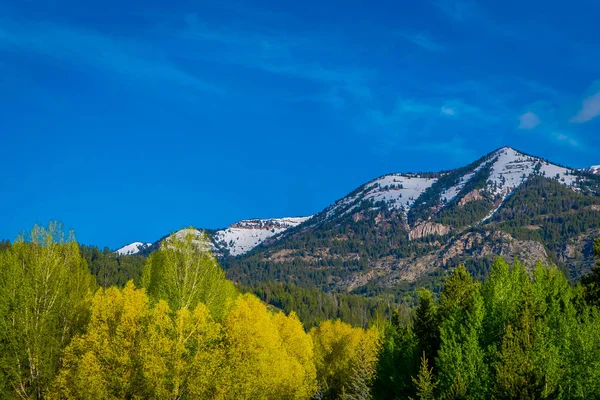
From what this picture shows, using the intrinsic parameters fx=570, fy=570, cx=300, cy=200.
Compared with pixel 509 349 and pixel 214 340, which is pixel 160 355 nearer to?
pixel 214 340

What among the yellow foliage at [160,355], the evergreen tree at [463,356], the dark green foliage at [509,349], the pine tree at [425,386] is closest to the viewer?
the dark green foliage at [509,349]

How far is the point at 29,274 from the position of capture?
61.2 meters

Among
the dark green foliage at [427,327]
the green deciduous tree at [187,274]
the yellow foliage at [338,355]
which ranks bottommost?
the yellow foliage at [338,355]

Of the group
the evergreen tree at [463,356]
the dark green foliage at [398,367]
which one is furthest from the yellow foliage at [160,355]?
the evergreen tree at [463,356]

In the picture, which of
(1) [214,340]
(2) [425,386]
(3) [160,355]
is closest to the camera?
(2) [425,386]

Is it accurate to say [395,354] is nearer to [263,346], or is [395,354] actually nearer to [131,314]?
[263,346]

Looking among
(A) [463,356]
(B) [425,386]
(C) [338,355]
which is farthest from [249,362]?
(C) [338,355]

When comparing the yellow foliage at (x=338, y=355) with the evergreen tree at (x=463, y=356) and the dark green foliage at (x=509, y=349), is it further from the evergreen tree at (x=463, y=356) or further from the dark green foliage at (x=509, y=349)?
the evergreen tree at (x=463, y=356)

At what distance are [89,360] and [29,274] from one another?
663 inches

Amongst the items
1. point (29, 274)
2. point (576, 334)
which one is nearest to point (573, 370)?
point (576, 334)

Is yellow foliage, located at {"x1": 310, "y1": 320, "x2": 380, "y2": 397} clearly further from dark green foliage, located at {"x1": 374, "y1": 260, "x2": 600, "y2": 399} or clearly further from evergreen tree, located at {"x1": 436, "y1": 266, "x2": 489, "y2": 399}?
evergreen tree, located at {"x1": 436, "y1": 266, "x2": 489, "y2": 399}

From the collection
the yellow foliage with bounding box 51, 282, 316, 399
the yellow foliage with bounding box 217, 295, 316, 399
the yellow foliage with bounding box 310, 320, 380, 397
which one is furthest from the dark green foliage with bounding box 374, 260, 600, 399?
the yellow foliage with bounding box 310, 320, 380, 397

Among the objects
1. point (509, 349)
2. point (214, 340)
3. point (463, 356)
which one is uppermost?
point (214, 340)

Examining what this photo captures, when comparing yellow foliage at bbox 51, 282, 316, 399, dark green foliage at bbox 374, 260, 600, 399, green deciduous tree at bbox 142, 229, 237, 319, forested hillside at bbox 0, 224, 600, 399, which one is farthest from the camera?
green deciduous tree at bbox 142, 229, 237, 319
